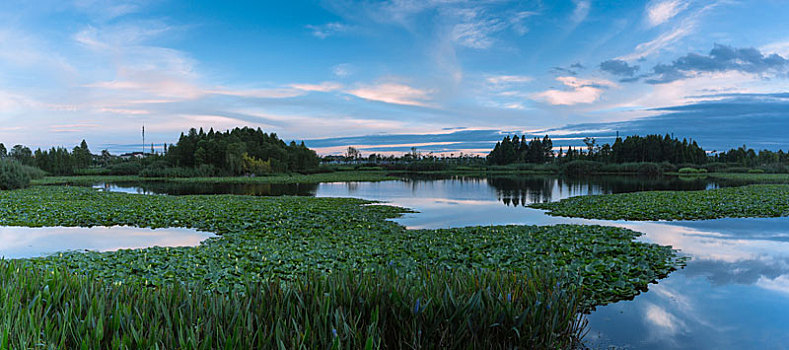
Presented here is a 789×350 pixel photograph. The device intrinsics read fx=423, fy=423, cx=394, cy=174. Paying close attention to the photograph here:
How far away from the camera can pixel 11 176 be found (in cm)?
2581

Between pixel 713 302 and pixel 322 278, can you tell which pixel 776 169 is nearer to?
pixel 713 302

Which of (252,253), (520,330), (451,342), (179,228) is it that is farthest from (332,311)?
(179,228)

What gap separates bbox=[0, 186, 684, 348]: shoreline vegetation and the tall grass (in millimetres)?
19

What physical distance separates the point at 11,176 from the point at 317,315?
31.9m

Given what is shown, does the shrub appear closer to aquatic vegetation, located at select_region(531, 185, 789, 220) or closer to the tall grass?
aquatic vegetation, located at select_region(531, 185, 789, 220)

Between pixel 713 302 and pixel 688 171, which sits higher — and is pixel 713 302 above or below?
below

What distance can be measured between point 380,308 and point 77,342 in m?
2.35

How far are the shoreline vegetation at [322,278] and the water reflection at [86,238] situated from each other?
2.71ft

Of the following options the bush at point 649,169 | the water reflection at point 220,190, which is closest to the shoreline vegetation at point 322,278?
the water reflection at point 220,190

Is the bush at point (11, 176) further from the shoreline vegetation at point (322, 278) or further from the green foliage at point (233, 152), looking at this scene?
the green foliage at point (233, 152)

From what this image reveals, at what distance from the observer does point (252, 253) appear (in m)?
8.67

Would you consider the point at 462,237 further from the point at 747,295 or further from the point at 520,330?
the point at 520,330

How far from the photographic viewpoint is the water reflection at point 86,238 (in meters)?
10.3

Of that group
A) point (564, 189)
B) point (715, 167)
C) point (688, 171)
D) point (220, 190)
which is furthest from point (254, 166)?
point (715, 167)
